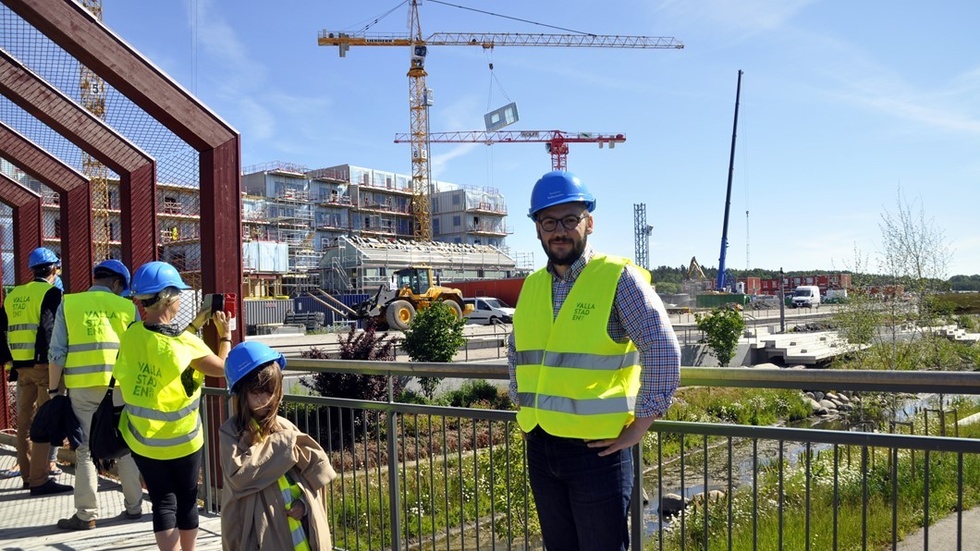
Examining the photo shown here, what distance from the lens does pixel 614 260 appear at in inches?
109

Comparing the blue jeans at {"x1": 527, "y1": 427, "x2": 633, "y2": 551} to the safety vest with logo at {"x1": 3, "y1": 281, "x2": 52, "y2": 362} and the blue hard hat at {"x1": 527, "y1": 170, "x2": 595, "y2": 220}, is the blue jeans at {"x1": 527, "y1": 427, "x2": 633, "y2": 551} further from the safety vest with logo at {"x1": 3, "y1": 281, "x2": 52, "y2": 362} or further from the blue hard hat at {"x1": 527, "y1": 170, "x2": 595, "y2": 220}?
the safety vest with logo at {"x1": 3, "y1": 281, "x2": 52, "y2": 362}

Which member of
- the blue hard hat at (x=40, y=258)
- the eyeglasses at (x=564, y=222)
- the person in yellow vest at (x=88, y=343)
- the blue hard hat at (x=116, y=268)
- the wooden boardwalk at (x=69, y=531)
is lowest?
the wooden boardwalk at (x=69, y=531)

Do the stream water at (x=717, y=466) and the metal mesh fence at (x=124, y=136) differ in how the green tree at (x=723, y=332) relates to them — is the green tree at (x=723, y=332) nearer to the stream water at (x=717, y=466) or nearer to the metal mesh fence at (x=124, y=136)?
the stream water at (x=717, y=466)

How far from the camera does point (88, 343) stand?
16.5ft

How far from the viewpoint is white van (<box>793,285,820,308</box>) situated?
62.8m

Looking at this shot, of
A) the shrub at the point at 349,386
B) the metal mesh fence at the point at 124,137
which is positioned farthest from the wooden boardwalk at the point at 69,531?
the shrub at the point at 349,386

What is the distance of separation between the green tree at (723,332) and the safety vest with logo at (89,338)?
2182cm

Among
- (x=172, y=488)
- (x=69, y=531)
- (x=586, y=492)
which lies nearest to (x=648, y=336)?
(x=586, y=492)

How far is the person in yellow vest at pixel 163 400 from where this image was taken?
12.3ft

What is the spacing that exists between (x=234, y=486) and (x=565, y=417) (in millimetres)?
1158

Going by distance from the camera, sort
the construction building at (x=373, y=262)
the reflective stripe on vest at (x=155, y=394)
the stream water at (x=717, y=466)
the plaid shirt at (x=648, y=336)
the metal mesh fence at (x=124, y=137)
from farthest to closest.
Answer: the construction building at (x=373, y=262) → the stream water at (x=717, y=466) → the metal mesh fence at (x=124, y=137) → the reflective stripe on vest at (x=155, y=394) → the plaid shirt at (x=648, y=336)

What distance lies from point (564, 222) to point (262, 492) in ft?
4.78

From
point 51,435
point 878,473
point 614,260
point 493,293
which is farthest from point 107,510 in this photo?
point 493,293

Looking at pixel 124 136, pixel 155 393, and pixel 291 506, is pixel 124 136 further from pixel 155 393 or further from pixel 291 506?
pixel 291 506
